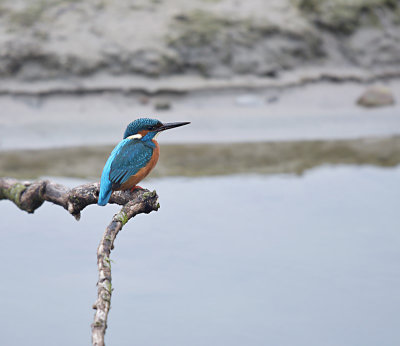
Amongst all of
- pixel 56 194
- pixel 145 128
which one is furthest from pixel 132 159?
pixel 56 194

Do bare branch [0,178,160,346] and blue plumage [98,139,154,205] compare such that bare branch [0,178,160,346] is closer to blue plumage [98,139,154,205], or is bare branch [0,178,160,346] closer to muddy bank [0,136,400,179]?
blue plumage [98,139,154,205]

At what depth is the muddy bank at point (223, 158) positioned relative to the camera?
693 centimetres

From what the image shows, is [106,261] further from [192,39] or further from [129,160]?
[192,39]

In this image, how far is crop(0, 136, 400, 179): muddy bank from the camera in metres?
6.93

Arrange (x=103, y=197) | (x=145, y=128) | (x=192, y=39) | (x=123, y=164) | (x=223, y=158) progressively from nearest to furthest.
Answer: (x=103, y=197), (x=123, y=164), (x=145, y=128), (x=223, y=158), (x=192, y=39)

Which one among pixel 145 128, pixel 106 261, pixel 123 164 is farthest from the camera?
pixel 145 128

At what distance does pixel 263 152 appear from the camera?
771cm

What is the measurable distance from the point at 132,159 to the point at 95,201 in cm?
24

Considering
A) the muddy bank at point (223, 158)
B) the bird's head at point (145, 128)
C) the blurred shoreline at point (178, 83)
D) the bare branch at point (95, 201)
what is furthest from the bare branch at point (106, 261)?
the blurred shoreline at point (178, 83)

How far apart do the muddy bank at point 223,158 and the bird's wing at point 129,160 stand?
367 cm

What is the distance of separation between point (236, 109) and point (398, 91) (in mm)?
2529

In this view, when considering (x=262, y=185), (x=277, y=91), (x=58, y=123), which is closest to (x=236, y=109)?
(x=277, y=91)

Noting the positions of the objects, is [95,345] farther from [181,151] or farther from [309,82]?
[309,82]

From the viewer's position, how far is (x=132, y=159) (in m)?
2.99
